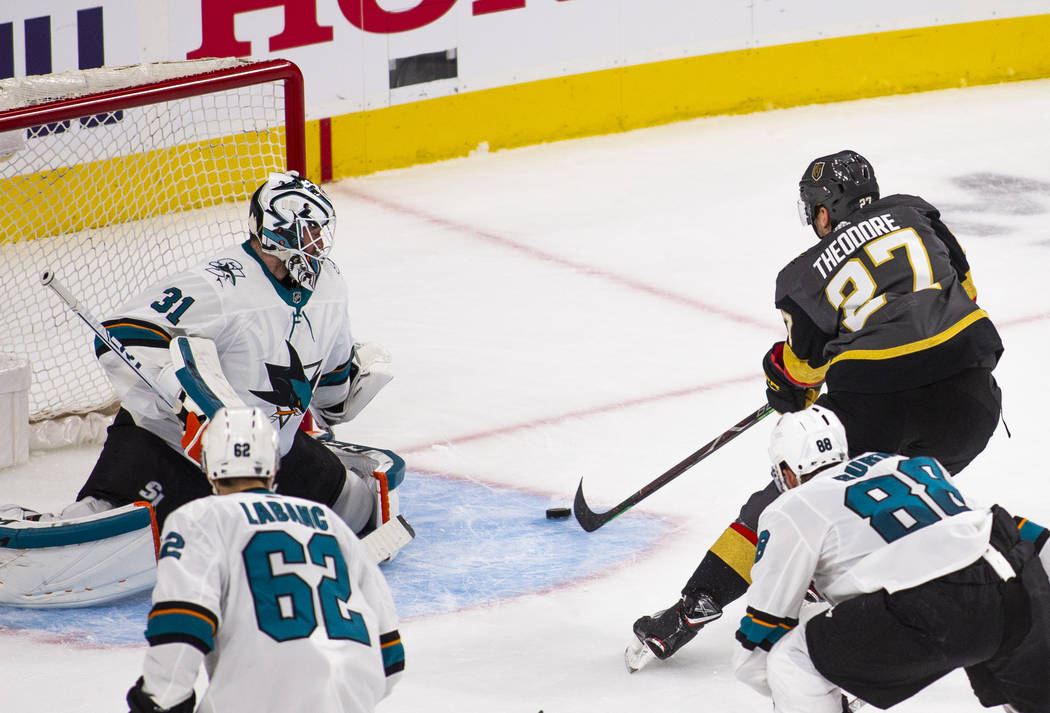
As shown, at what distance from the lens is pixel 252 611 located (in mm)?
2465

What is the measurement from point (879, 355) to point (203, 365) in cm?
140

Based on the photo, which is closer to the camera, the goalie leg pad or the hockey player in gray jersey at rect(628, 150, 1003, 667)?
the hockey player in gray jersey at rect(628, 150, 1003, 667)

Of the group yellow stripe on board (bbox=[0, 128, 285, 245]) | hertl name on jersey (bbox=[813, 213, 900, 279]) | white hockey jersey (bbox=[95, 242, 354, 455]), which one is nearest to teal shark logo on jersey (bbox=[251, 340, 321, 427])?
white hockey jersey (bbox=[95, 242, 354, 455])

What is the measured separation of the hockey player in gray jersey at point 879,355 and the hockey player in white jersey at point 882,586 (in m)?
0.54

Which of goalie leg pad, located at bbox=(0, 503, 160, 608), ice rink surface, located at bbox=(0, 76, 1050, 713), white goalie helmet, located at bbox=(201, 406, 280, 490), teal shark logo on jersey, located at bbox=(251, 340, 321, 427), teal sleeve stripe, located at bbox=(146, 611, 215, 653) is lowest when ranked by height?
ice rink surface, located at bbox=(0, 76, 1050, 713)

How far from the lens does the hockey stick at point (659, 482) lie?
4.14 meters

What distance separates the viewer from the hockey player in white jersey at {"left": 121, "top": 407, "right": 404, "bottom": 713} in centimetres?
243

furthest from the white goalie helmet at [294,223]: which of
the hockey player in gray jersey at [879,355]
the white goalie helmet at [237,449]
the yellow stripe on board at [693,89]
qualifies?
the yellow stripe on board at [693,89]

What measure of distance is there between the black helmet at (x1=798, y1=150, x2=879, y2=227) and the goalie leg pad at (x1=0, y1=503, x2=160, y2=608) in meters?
1.60

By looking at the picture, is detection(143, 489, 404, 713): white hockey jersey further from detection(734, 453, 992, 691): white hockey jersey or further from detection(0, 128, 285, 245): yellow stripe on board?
detection(0, 128, 285, 245): yellow stripe on board

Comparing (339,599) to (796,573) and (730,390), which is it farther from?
(730,390)

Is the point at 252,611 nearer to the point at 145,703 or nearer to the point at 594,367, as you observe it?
the point at 145,703

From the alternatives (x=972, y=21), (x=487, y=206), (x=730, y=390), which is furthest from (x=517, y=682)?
(x=972, y=21)

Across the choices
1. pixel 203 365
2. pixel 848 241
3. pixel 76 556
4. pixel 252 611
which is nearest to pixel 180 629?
pixel 252 611
